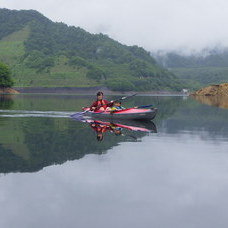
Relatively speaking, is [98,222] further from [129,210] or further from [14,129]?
[14,129]

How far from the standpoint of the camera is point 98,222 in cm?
1166

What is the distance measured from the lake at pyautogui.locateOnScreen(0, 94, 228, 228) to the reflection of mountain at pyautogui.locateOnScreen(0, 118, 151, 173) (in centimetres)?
5

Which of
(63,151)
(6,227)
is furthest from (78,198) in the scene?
(63,151)

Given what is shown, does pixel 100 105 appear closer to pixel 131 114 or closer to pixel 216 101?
pixel 131 114

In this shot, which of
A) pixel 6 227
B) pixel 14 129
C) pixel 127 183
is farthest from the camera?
pixel 14 129

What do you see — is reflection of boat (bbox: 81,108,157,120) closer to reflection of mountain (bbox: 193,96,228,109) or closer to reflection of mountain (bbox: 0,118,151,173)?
reflection of mountain (bbox: 0,118,151,173)

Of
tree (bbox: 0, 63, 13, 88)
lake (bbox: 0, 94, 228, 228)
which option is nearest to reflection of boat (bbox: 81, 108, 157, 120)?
lake (bbox: 0, 94, 228, 228)

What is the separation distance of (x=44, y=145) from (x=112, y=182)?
10.0m

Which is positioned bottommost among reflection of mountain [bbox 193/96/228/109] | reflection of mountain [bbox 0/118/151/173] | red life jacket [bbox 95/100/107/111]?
reflection of mountain [bbox 193/96/228/109]

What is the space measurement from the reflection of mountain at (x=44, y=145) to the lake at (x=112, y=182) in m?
0.05

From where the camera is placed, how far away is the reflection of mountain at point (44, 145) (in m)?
19.7

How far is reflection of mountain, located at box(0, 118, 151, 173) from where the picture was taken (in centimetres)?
1967

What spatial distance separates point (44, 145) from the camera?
981 inches

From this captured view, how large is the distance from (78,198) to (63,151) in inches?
364
